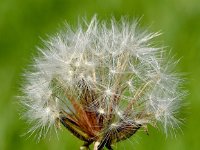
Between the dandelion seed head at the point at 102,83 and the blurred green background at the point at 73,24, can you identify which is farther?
the blurred green background at the point at 73,24

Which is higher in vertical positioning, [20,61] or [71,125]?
[20,61]

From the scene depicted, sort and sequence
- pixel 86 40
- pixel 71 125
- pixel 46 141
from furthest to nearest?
pixel 46 141 < pixel 86 40 < pixel 71 125

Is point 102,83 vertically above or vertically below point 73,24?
below

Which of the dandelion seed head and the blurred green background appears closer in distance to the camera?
the dandelion seed head

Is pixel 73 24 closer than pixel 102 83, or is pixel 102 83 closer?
pixel 102 83

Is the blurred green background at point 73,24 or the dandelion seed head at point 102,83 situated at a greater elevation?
the blurred green background at point 73,24

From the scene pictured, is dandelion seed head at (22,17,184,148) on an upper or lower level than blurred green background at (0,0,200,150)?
lower

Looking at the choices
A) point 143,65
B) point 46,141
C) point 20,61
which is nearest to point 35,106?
point 143,65

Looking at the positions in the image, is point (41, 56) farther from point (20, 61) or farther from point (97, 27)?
point (20, 61)
